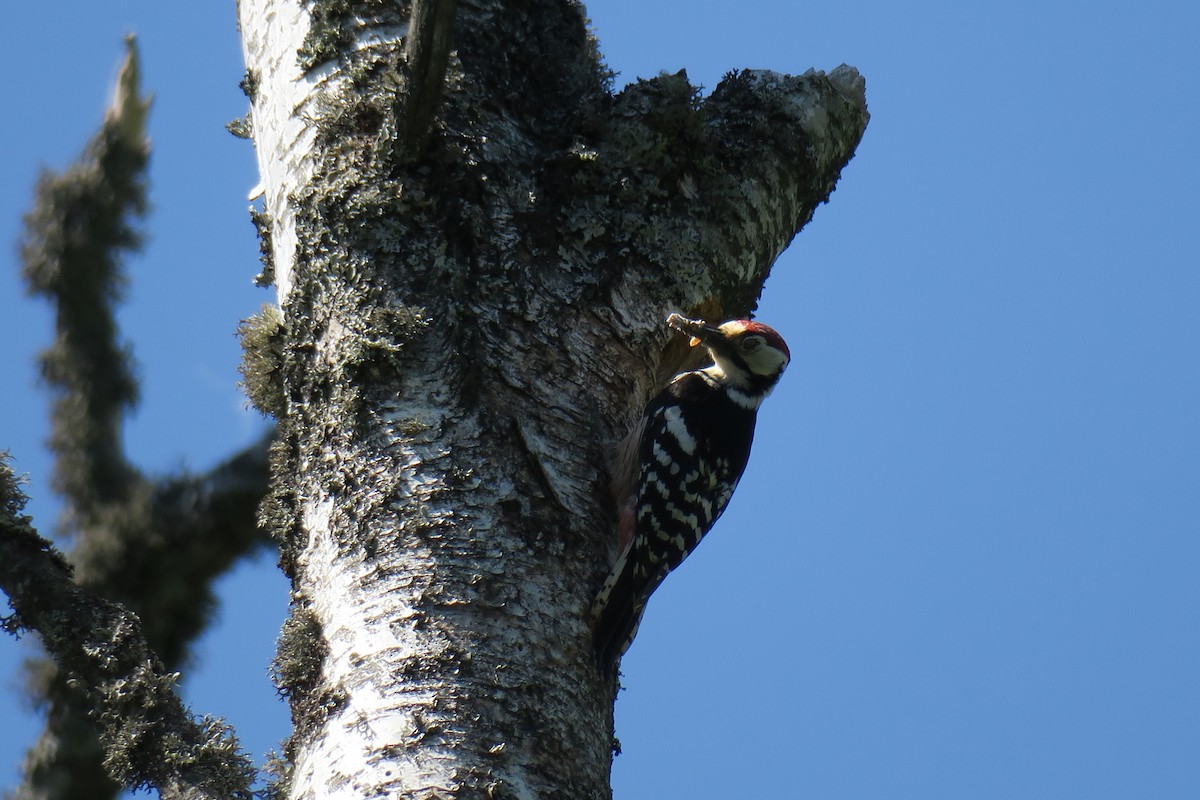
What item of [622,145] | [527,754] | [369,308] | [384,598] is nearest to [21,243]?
[369,308]

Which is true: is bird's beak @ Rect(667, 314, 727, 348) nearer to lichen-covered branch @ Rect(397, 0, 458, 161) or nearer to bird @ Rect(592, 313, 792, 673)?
bird @ Rect(592, 313, 792, 673)

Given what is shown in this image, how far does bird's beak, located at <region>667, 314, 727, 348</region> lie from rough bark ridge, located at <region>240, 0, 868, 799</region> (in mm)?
55

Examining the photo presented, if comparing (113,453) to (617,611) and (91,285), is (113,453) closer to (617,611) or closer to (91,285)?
(91,285)

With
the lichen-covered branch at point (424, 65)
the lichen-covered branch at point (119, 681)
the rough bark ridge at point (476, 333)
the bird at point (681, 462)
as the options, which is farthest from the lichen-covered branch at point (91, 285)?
the bird at point (681, 462)

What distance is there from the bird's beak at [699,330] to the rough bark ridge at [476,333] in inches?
2.2

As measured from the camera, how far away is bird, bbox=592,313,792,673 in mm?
3131

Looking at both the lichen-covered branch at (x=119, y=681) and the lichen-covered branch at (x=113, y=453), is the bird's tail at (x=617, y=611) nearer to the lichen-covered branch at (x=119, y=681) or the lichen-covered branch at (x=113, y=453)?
the lichen-covered branch at (x=119, y=681)

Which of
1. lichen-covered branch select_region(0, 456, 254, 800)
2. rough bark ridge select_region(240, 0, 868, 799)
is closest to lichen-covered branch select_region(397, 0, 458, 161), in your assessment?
rough bark ridge select_region(240, 0, 868, 799)

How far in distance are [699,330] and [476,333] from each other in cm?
105

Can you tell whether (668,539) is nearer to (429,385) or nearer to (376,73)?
(429,385)

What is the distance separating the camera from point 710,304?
416 centimetres

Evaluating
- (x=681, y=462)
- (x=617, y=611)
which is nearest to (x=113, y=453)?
(x=681, y=462)

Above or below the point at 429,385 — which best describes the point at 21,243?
above

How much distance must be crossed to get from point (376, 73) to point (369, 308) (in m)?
0.89
